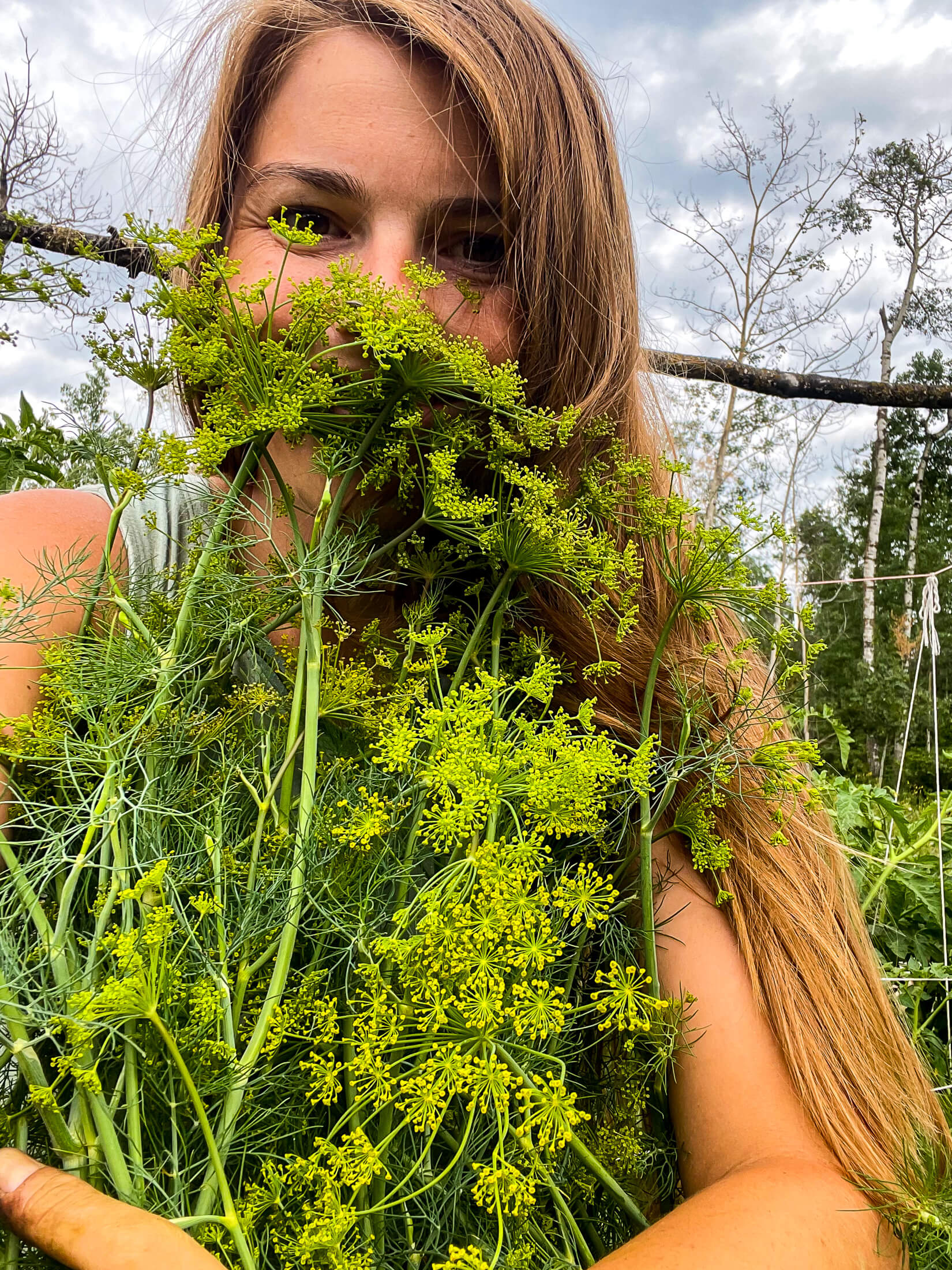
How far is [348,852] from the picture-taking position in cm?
95

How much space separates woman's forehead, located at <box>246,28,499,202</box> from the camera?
4.15ft

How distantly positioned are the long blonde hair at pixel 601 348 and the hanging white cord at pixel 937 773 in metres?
0.59

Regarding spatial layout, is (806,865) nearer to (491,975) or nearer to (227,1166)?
(491,975)

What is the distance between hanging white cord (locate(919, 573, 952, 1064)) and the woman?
601 millimetres

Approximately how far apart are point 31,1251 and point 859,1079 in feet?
3.23

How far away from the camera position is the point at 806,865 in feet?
4.58

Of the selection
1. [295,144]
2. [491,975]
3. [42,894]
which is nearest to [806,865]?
[491,975]

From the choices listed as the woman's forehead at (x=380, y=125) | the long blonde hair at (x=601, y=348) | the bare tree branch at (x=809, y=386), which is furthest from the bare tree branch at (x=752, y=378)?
the woman's forehead at (x=380, y=125)

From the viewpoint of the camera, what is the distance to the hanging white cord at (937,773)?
188 cm

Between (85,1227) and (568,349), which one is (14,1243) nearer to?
(85,1227)

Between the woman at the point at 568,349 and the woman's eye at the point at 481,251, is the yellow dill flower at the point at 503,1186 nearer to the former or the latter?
the woman at the point at 568,349

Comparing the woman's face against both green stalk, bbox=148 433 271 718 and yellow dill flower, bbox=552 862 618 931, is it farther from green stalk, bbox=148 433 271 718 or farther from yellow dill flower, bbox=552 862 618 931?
yellow dill flower, bbox=552 862 618 931

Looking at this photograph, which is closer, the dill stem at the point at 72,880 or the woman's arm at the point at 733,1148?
the dill stem at the point at 72,880

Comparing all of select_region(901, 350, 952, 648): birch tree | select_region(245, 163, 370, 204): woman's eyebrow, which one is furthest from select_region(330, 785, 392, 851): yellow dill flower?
select_region(901, 350, 952, 648): birch tree
